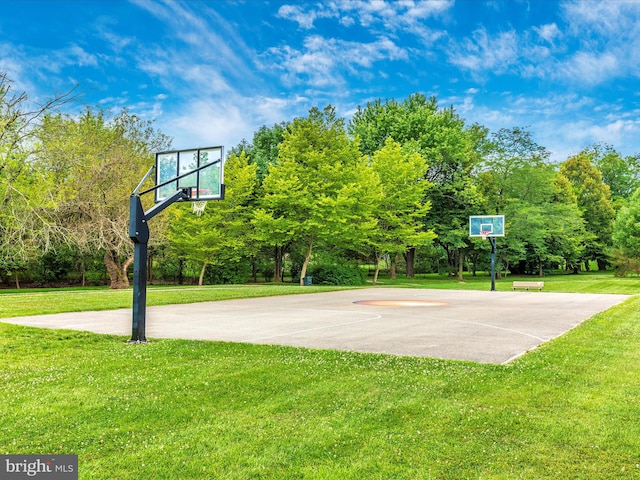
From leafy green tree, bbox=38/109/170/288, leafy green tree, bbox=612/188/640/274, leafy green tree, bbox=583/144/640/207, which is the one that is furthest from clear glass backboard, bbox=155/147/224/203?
leafy green tree, bbox=583/144/640/207

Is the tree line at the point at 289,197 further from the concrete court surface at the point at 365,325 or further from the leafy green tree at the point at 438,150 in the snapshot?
the concrete court surface at the point at 365,325

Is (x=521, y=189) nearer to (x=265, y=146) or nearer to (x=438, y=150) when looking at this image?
(x=438, y=150)

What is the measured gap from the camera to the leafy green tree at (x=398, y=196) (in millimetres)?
34688

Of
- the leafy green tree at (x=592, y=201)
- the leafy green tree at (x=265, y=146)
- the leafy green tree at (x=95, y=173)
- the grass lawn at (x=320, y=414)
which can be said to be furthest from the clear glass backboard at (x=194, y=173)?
the leafy green tree at (x=592, y=201)

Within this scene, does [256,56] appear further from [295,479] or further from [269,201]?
[295,479]

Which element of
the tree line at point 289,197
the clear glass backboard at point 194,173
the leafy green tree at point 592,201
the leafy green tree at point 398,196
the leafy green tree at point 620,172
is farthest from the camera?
the leafy green tree at point 620,172

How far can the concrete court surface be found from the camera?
29.4 feet

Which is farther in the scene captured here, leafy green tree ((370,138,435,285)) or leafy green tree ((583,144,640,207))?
leafy green tree ((583,144,640,207))

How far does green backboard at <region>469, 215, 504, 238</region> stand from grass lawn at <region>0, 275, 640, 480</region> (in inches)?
1018

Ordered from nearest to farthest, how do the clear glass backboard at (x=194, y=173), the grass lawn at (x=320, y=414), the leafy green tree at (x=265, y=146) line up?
1. the grass lawn at (x=320, y=414)
2. the clear glass backboard at (x=194, y=173)
3. the leafy green tree at (x=265, y=146)

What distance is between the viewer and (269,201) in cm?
3164

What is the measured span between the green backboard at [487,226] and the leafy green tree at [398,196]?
2.88m

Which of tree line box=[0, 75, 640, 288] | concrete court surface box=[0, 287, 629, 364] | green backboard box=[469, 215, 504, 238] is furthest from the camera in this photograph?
green backboard box=[469, 215, 504, 238]

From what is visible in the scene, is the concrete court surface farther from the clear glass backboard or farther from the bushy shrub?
the bushy shrub
